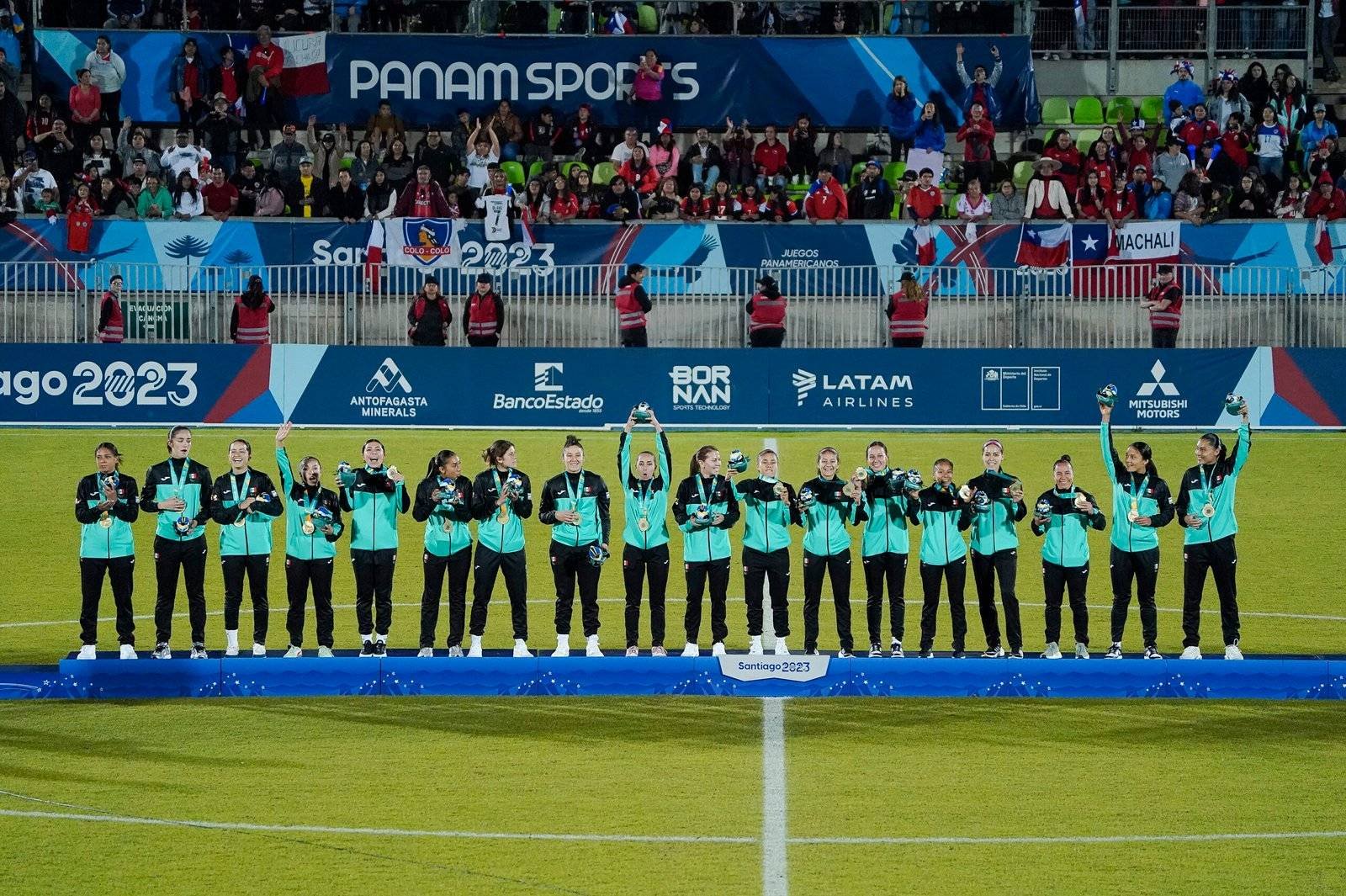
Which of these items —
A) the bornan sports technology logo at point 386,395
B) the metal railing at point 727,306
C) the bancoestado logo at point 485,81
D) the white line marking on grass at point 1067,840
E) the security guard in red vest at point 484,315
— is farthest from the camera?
the bancoestado logo at point 485,81

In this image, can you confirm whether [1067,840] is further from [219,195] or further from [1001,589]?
[219,195]

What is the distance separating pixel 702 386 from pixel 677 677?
11.7m

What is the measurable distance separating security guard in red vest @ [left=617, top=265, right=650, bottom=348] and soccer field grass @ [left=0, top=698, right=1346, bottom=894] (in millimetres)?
12960

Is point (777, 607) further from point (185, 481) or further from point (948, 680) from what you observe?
point (185, 481)

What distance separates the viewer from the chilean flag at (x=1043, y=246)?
3108 cm

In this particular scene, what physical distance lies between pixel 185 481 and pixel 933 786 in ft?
24.6

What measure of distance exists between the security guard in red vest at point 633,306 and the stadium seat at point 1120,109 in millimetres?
12127

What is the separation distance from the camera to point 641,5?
35.9 m

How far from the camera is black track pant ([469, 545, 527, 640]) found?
1677 cm

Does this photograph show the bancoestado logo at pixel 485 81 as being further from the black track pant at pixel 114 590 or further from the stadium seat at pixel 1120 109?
the black track pant at pixel 114 590

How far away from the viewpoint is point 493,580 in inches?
659

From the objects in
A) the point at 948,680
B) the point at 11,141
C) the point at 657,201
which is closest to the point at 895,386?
the point at 657,201

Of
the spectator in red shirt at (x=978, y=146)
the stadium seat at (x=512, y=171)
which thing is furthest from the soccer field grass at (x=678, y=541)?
the stadium seat at (x=512, y=171)

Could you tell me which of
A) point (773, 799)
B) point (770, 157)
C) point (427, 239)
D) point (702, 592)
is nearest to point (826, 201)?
point (770, 157)
